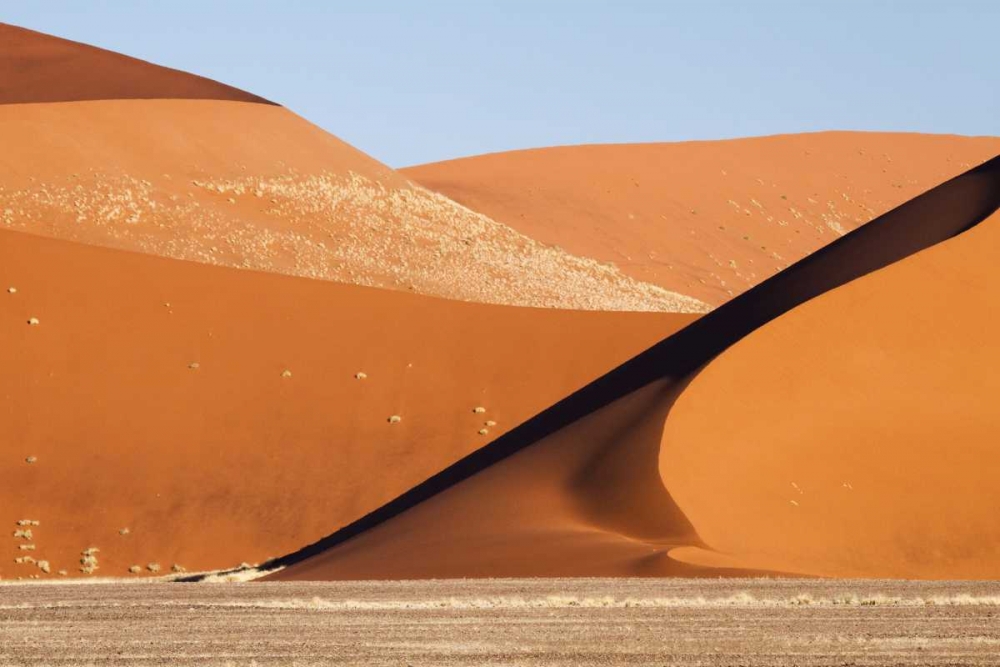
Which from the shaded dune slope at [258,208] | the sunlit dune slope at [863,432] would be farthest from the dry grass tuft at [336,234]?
the sunlit dune slope at [863,432]

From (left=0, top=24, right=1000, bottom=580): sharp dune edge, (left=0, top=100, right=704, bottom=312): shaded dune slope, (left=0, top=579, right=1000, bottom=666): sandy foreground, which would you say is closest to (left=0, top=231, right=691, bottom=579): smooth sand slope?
(left=0, top=24, right=1000, bottom=580): sharp dune edge

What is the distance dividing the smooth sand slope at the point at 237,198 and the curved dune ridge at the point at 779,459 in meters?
17.6

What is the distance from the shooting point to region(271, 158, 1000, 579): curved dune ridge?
75.2 feet

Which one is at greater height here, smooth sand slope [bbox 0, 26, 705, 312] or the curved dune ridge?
smooth sand slope [bbox 0, 26, 705, 312]

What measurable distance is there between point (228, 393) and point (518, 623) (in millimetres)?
20814

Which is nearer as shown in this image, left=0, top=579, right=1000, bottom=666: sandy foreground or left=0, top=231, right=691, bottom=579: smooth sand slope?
left=0, top=579, right=1000, bottom=666: sandy foreground

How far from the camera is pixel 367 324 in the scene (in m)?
39.4

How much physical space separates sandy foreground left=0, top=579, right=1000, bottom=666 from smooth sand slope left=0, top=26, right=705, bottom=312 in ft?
86.9

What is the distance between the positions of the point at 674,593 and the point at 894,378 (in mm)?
9273

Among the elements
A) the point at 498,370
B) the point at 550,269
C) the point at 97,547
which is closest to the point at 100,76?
the point at 550,269

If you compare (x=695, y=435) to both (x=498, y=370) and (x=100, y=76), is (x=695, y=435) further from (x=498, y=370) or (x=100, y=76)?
(x=100, y=76)

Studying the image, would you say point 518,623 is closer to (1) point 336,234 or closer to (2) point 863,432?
(2) point 863,432

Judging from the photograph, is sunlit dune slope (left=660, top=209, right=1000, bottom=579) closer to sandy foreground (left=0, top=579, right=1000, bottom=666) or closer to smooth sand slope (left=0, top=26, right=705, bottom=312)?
sandy foreground (left=0, top=579, right=1000, bottom=666)

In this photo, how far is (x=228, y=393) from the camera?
116 ft
